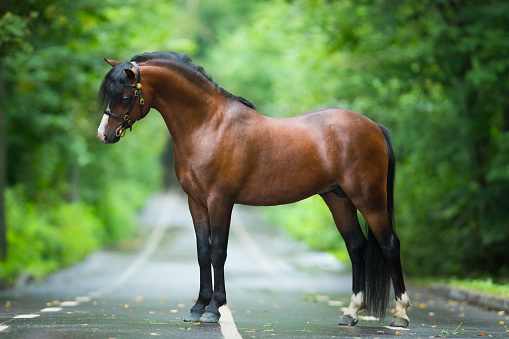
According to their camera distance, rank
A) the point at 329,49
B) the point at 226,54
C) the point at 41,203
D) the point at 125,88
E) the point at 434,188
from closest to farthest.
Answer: the point at 125,88, the point at 434,188, the point at 329,49, the point at 41,203, the point at 226,54

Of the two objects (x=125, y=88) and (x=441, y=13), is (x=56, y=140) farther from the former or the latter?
(x=125, y=88)

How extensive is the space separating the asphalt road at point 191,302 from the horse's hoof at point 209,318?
0.15m

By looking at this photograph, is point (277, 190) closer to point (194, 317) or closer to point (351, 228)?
point (351, 228)

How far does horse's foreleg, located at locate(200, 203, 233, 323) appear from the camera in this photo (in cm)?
811

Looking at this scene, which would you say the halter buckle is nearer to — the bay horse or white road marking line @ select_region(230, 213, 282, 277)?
the bay horse

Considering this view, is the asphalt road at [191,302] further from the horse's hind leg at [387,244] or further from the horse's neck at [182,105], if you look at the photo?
the horse's neck at [182,105]

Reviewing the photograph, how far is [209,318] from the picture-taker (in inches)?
320

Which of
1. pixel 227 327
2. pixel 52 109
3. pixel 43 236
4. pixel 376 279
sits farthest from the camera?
pixel 43 236

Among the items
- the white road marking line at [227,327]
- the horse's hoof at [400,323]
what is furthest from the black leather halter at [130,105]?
the horse's hoof at [400,323]

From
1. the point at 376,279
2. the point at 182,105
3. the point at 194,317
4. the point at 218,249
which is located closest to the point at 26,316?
the point at 194,317

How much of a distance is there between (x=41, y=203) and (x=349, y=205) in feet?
63.2

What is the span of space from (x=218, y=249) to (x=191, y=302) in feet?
15.5

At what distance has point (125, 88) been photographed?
314 inches

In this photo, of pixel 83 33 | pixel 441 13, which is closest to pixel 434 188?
pixel 441 13
